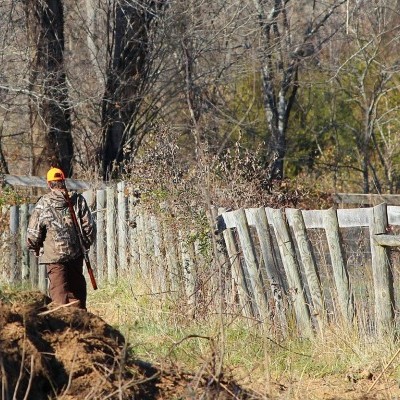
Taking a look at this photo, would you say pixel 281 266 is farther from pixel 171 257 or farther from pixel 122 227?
pixel 122 227

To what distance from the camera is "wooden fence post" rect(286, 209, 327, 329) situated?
806 centimetres

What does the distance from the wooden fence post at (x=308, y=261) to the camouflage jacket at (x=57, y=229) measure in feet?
6.47

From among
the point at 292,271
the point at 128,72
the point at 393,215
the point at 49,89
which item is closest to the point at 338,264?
the point at 292,271

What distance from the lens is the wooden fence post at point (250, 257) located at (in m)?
8.53

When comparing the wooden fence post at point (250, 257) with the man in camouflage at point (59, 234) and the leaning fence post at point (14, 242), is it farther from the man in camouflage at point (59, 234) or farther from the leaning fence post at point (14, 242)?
the leaning fence post at point (14, 242)

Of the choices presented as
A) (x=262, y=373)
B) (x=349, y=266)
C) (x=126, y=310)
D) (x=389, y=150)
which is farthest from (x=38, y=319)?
(x=389, y=150)

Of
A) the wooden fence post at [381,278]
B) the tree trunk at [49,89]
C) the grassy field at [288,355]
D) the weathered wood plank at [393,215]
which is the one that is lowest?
the grassy field at [288,355]

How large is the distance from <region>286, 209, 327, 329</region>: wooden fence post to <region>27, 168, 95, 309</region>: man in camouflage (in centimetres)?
197

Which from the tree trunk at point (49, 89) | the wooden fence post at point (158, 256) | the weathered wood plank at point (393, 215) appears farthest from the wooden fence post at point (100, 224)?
the weathered wood plank at point (393, 215)

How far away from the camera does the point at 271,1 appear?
19703 mm

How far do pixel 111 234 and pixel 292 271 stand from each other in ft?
15.8

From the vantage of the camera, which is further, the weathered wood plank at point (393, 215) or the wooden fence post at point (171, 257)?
the wooden fence post at point (171, 257)

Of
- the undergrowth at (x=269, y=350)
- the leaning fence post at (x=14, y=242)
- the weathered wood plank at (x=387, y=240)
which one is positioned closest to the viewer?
the undergrowth at (x=269, y=350)

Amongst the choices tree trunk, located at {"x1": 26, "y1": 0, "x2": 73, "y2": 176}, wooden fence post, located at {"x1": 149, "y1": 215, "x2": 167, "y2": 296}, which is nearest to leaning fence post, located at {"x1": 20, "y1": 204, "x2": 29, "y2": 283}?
wooden fence post, located at {"x1": 149, "y1": 215, "x2": 167, "y2": 296}
